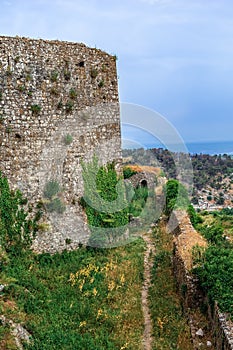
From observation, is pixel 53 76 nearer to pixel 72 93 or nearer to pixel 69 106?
pixel 72 93

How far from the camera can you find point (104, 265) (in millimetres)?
13820

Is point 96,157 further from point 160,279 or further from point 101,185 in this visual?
point 160,279

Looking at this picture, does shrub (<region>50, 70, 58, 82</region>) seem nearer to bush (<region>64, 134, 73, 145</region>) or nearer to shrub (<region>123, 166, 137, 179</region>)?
bush (<region>64, 134, 73, 145</region>)

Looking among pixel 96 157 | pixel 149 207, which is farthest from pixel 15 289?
pixel 149 207

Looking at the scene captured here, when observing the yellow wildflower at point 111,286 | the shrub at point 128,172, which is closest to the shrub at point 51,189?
the yellow wildflower at point 111,286

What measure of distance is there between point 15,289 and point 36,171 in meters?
3.70

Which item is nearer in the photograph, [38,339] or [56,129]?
[38,339]

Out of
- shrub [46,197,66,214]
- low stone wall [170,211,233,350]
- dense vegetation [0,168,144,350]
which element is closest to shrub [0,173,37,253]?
dense vegetation [0,168,144,350]

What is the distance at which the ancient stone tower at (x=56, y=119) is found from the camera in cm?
1283

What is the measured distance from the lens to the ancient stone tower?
1283 cm

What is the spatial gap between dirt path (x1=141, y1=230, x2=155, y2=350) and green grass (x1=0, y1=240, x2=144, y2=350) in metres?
0.15

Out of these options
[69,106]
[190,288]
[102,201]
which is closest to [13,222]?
[102,201]

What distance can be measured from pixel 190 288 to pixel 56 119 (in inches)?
242

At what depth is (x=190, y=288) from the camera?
11.1 meters
